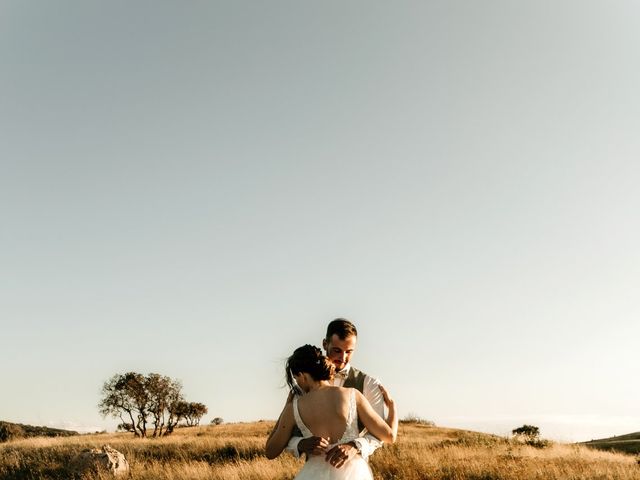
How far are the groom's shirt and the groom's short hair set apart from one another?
34 cm

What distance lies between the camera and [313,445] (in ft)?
15.8

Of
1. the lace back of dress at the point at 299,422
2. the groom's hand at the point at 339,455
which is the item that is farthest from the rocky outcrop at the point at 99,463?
the groom's hand at the point at 339,455

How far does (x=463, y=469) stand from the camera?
49.3ft

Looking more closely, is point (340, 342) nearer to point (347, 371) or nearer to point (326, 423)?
point (347, 371)

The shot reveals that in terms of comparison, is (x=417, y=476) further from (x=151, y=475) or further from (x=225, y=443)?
(x=225, y=443)

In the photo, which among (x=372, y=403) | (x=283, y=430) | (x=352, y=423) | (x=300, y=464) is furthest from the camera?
(x=300, y=464)

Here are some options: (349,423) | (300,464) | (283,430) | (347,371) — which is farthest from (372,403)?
(300,464)

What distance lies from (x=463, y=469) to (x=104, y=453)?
11.8 metres

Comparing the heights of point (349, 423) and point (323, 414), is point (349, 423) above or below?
below

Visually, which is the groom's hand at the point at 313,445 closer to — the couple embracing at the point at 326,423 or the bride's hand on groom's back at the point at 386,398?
the couple embracing at the point at 326,423

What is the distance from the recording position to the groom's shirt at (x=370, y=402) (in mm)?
4926

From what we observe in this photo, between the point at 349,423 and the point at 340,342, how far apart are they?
0.90 meters

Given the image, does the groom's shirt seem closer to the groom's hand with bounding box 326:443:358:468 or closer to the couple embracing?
the couple embracing

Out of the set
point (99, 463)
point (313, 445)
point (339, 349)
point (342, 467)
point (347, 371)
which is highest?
point (339, 349)
